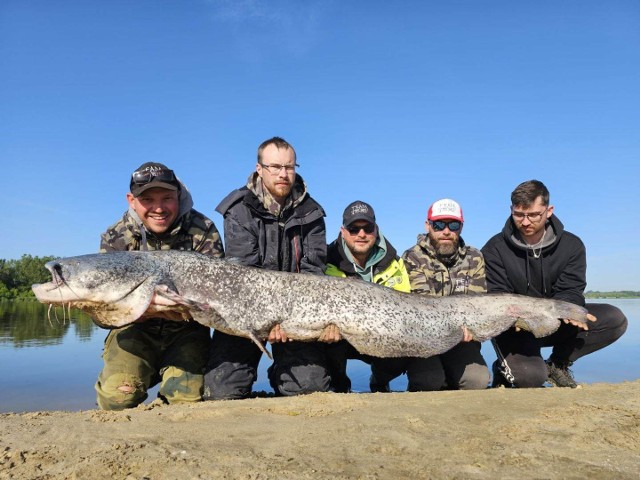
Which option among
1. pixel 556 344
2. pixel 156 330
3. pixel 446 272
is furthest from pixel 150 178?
pixel 556 344

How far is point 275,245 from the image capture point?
5.87 meters

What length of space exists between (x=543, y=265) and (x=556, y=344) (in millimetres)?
1385

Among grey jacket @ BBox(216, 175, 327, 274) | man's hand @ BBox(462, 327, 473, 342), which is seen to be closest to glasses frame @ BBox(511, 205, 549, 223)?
man's hand @ BBox(462, 327, 473, 342)

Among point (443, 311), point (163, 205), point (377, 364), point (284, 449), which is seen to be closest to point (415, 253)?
point (443, 311)

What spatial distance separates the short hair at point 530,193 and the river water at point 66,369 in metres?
3.81

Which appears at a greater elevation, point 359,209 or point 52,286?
point 359,209

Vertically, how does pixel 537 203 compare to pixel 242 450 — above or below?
above

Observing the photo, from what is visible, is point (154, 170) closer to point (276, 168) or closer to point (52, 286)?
point (276, 168)

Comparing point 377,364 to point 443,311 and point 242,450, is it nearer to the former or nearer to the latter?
point 443,311

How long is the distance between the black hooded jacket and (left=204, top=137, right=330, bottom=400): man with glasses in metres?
2.70

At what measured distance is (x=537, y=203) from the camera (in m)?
6.24

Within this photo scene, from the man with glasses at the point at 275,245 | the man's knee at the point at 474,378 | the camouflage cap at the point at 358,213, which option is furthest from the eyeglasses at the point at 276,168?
the man's knee at the point at 474,378

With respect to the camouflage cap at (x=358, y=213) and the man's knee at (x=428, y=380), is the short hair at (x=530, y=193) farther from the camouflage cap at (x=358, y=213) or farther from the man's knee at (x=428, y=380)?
the man's knee at (x=428, y=380)

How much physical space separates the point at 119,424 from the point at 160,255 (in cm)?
179
